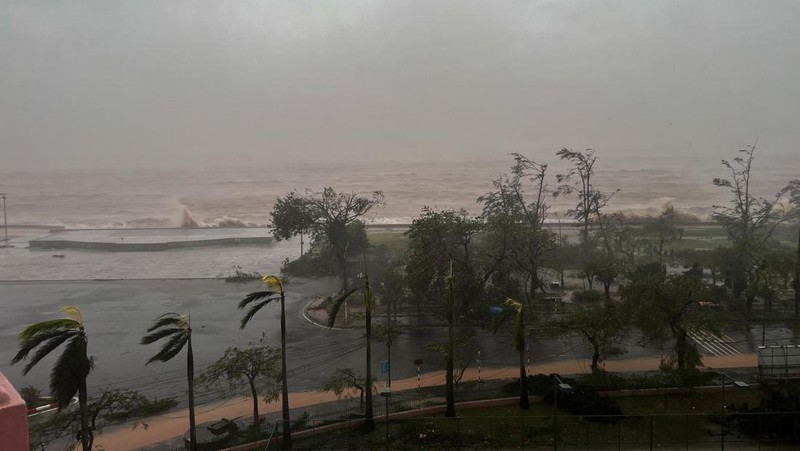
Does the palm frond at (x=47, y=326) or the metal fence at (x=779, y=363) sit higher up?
the palm frond at (x=47, y=326)

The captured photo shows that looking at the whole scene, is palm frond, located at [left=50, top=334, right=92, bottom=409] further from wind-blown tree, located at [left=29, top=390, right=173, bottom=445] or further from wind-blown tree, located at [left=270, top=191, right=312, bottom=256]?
wind-blown tree, located at [left=270, top=191, right=312, bottom=256]

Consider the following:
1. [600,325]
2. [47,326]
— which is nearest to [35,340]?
[47,326]

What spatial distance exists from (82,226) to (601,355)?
5278 cm

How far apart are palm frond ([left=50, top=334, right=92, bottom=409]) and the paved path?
3.28 metres

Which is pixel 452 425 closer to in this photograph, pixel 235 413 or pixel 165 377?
pixel 235 413

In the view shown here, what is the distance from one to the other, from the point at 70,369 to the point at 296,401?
568cm

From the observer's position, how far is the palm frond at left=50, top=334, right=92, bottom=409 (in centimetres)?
789

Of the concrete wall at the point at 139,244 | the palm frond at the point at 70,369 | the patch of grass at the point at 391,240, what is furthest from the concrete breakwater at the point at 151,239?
the palm frond at the point at 70,369

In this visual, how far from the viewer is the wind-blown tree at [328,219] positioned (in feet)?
88.5

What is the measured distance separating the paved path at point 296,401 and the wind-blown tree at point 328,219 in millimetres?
13094

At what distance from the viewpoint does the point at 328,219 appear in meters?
27.2

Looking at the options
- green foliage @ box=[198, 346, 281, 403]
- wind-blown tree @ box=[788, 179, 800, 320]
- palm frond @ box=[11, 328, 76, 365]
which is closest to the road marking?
wind-blown tree @ box=[788, 179, 800, 320]

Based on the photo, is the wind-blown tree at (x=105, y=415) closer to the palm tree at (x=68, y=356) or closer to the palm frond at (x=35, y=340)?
the palm tree at (x=68, y=356)

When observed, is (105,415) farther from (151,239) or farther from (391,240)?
(151,239)
